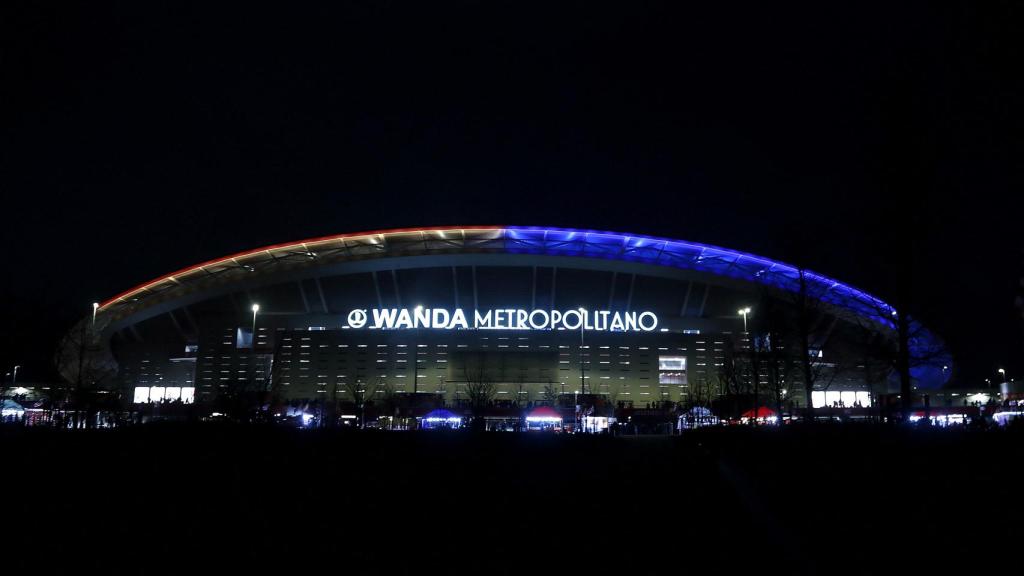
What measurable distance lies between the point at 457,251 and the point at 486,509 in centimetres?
5454

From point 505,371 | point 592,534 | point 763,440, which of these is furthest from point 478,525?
point 505,371

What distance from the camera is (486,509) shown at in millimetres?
10906

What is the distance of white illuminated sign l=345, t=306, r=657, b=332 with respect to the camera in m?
64.3

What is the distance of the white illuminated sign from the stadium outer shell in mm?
4875

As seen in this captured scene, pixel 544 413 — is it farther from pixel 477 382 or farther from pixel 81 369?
pixel 81 369

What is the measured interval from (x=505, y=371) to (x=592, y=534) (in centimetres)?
5496

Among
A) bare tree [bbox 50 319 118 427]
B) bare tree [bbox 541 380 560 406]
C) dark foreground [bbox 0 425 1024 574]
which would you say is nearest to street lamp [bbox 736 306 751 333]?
bare tree [bbox 541 380 560 406]

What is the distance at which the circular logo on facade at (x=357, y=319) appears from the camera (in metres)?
66.1

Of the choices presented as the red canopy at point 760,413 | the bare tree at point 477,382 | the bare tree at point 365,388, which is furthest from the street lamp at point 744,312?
the bare tree at point 365,388

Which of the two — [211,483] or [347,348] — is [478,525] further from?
[347,348]

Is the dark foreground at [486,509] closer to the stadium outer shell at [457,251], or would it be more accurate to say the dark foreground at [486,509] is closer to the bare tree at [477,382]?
the bare tree at [477,382]

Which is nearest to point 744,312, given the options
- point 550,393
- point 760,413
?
point 550,393

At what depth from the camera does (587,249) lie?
2539 inches

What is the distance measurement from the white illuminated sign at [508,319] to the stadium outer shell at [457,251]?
16.0 ft
